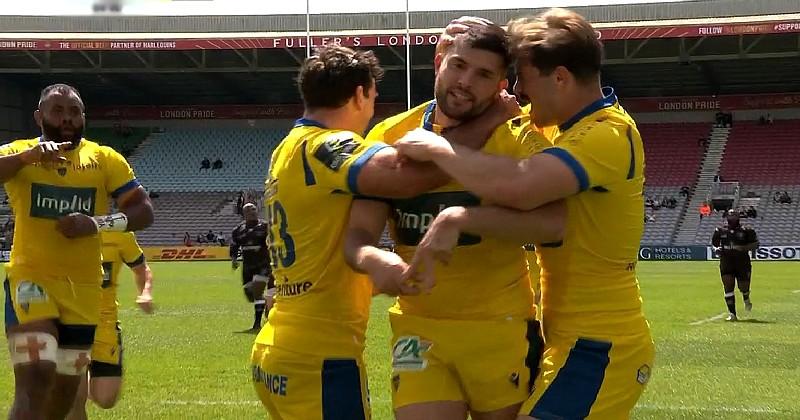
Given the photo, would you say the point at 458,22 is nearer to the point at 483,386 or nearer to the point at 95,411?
the point at 483,386

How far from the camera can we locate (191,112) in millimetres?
58719

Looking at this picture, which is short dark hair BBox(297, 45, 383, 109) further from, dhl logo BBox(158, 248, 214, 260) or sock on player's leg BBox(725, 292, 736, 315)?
dhl logo BBox(158, 248, 214, 260)

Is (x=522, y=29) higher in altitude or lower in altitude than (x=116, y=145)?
higher

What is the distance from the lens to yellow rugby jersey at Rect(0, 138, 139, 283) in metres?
6.59

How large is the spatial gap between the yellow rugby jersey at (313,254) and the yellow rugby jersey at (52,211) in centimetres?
275

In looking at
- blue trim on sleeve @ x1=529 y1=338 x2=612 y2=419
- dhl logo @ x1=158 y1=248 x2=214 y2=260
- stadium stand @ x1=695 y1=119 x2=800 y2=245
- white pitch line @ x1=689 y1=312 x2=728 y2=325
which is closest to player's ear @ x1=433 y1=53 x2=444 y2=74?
blue trim on sleeve @ x1=529 y1=338 x2=612 y2=419

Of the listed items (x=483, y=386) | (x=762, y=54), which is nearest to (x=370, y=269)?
(x=483, y=386)

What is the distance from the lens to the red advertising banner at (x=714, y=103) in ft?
171

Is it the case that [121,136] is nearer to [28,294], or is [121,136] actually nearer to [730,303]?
[730,303]

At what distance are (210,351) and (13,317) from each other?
7664 mm

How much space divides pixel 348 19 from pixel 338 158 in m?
47.8

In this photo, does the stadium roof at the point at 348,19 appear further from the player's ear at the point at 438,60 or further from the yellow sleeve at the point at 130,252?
the player's ear at the point at 438,60

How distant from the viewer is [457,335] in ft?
12.8

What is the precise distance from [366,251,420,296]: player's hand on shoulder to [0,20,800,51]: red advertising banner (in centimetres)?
3918
